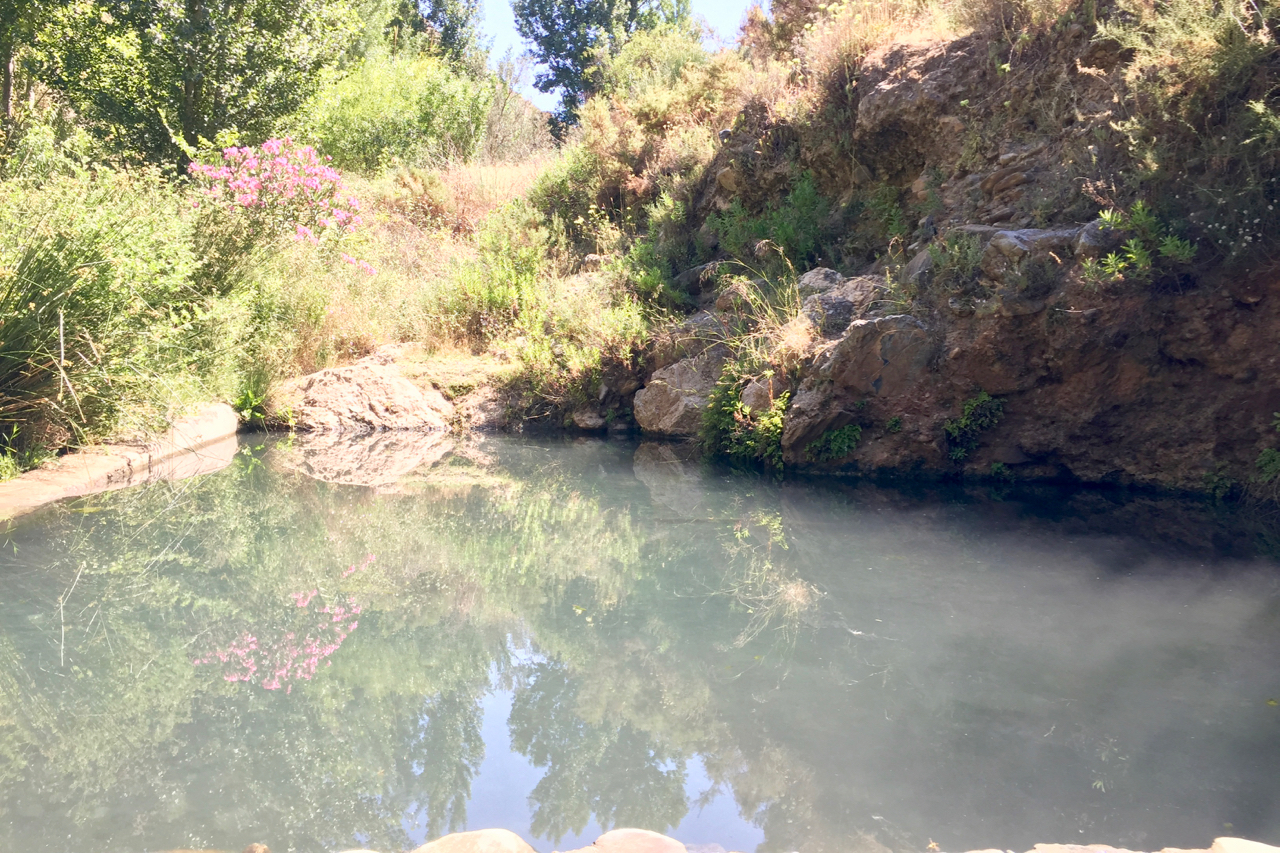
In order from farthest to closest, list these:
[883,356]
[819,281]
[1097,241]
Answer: [819,281]
[883,356]
[1097,241]

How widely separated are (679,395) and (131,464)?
18.0 ft

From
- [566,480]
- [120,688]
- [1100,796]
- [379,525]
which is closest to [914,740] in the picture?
[1100,796]

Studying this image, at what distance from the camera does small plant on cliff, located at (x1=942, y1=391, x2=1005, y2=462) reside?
8039 millimetres

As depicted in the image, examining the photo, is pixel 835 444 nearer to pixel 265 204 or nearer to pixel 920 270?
pixel 920 270

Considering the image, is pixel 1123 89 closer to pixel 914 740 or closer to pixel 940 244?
pixel 940 244

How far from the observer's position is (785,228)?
11.0 meters

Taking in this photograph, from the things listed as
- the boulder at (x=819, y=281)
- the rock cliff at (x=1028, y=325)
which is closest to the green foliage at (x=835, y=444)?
the rock cliff at (x=1028, y=325)

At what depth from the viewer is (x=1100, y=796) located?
297cm

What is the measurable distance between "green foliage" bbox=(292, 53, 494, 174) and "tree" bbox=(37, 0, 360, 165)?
4079mm

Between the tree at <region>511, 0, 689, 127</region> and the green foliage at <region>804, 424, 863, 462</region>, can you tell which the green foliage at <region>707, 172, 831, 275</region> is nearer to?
the green foliage at <region>804, 424, 863, 462</region>

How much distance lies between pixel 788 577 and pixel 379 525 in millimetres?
3099

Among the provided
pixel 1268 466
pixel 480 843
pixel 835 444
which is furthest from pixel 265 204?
pixel 1268 466

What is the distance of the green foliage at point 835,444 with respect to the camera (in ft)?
27.7

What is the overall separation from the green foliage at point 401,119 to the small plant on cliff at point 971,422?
1454cm
